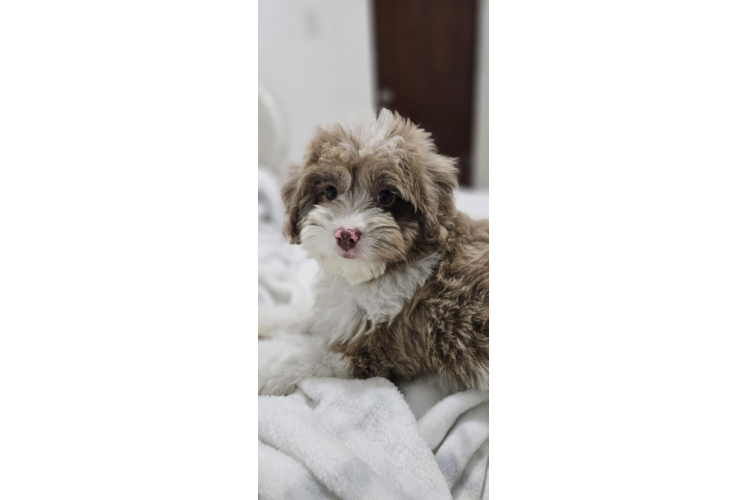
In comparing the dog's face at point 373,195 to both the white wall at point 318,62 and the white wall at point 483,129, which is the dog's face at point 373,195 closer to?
the white wall at point 483,129

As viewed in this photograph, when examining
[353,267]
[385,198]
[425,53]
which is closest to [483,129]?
[385,198]

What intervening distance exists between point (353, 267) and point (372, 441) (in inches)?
11.3

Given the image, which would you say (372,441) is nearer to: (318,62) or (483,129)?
(483,129)

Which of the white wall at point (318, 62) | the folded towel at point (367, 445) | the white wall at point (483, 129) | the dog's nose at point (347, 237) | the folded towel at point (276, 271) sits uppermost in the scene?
the white wall at point (318, 62)

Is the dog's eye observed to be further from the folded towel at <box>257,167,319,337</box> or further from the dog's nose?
the folded towel at <box>257,167,319,337</box>

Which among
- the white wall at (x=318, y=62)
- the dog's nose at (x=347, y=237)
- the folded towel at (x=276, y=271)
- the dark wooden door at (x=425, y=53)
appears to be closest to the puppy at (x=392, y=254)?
the dog's nose at (x=347, y=237)

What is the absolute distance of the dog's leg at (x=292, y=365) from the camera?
2.96 feet

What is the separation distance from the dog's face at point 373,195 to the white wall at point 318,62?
4.27 ft
